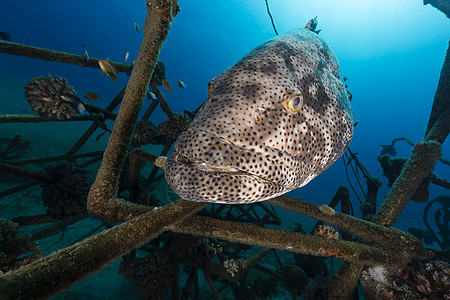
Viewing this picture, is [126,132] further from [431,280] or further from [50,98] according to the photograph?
[431,280]

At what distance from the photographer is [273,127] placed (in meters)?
1.71

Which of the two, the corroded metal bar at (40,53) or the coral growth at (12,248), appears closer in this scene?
the coral growth at (12,248)

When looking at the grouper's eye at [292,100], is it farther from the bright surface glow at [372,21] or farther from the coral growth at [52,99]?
the bright surface glow at [372,21]

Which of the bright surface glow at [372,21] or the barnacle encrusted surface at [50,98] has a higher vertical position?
the bright surface glow at [372,21]

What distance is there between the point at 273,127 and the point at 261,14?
9953 centimetres

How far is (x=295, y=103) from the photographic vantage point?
183 centimetres

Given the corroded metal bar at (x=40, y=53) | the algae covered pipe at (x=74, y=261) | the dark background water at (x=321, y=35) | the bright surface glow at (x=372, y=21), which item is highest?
the bright surface glow at (x=372, y=21)

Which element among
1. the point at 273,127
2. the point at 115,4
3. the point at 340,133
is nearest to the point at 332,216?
the point at 340,133

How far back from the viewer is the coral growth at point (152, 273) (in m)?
3.60

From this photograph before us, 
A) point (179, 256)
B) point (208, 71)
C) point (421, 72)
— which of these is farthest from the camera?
point (208, 71)

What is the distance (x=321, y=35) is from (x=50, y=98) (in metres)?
82.1

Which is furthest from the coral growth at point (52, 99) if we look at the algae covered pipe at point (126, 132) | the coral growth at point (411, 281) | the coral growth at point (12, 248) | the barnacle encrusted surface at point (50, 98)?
the coral growth at point (411, 281)

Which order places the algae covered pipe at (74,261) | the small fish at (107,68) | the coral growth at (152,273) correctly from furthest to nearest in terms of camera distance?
1. the small fish at (107,68)
2. the coral growth at (152,273)
3. the algae covered pipe at (74,261)

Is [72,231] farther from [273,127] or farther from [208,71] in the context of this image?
[208,71]
